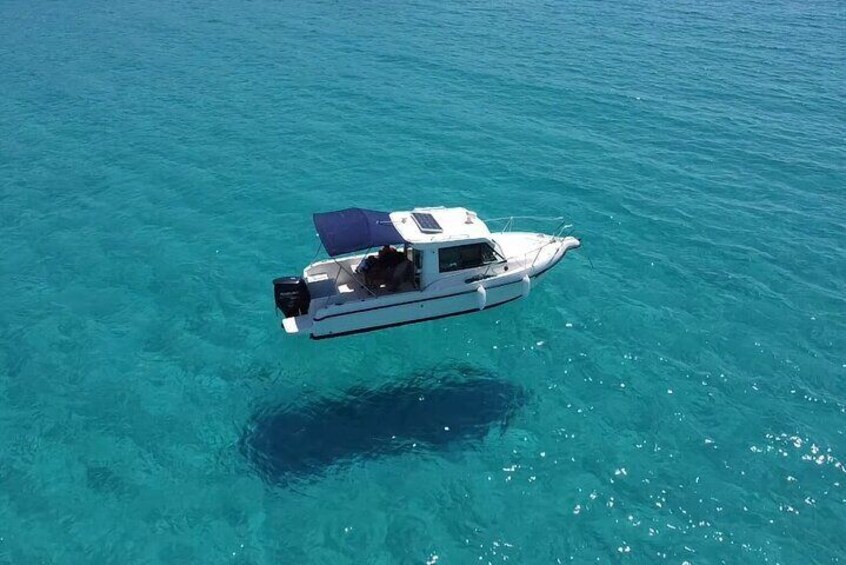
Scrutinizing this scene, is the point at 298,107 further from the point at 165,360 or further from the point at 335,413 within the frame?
the point at 335,413

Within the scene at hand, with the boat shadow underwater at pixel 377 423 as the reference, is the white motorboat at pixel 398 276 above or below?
above

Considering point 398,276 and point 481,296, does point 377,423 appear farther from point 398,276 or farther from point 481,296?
point 481,296

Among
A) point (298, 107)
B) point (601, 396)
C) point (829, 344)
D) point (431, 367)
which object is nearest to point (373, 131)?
point (298, 107)

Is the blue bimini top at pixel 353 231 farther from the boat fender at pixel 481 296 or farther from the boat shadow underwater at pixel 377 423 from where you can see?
the boat shadow underwater at pixel 377 423

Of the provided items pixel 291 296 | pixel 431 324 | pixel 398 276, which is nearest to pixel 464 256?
pixel 398 276

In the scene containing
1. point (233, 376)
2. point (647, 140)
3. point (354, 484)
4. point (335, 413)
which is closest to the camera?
point (354, 484)

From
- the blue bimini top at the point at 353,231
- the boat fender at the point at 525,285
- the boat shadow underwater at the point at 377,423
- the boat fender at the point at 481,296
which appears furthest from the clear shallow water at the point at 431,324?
the blue bimini top at the point at 353,231
